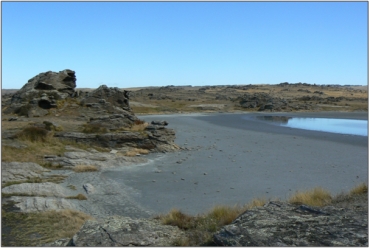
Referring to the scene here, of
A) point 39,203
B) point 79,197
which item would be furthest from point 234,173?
point 39,203

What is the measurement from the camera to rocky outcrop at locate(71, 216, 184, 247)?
22.8 feet

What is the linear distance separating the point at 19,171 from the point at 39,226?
22.7 feet

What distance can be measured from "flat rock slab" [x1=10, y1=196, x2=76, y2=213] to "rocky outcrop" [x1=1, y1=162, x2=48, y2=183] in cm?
292

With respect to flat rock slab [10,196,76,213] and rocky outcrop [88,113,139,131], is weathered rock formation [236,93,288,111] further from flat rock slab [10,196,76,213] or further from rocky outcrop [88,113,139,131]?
flat rock slab [10,196,76,213]

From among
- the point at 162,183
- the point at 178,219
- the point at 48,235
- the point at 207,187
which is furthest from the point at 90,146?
the point at 178,219

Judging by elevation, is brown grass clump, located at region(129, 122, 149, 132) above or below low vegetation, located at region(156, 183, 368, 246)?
above

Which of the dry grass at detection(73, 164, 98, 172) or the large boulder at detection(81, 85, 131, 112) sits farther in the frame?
the large boulder at detection(81, 85, 131, 112)

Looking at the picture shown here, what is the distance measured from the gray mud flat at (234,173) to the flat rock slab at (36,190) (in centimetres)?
253

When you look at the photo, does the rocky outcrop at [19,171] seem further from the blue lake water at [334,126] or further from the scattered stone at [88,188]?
the blue lake water at [334,126]

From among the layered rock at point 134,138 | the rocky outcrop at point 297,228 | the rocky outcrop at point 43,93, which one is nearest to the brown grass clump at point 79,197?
the rocky outcrop at point 297,228

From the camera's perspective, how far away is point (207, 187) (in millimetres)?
15633

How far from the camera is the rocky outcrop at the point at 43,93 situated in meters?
30.8

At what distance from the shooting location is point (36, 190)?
13578 mm

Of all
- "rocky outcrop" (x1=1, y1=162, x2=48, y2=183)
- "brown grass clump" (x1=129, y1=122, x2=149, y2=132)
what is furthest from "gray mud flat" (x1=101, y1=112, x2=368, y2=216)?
"brown grass clump" (x1=129, y1=122, x2=149, y2=132)
